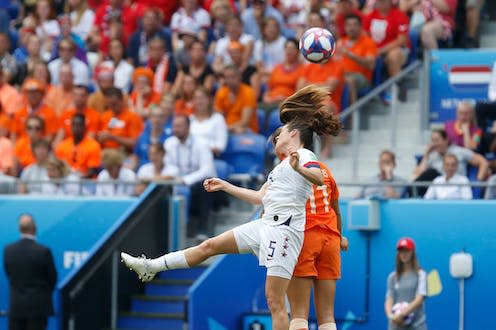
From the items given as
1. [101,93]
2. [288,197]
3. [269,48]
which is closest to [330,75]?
[269,48]

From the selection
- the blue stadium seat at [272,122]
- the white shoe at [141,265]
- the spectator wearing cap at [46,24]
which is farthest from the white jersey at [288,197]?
the spectator wearing cap at [46,24]

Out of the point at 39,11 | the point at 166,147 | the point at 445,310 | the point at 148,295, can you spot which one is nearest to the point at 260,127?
the point at 166,147

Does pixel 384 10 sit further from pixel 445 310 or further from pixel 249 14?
pixel 445 310

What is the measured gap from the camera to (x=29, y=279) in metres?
15.8

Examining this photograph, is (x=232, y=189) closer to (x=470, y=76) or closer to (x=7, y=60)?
(x=470, y=76)

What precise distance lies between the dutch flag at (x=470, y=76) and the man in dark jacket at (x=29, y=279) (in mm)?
5761

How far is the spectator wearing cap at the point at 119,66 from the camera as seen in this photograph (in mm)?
20000

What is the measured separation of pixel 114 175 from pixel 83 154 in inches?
35.8

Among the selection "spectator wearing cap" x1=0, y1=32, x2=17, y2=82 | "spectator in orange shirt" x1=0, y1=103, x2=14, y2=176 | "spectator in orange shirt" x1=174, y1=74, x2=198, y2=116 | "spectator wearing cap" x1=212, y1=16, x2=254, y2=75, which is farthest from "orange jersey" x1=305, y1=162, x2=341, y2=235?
"spectator wearing cap" x1=0, y1=32, x2=17, y2=82

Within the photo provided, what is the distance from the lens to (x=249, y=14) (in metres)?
20.1

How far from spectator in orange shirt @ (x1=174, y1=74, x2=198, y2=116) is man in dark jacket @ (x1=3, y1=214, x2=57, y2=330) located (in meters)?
3.08

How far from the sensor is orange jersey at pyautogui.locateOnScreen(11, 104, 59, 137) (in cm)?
1894

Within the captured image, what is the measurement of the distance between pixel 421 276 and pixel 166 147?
4.22 metres

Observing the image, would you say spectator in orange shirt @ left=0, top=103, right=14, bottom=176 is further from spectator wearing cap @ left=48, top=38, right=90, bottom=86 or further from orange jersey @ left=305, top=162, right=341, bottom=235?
orange jersey @ left=305, top=162, right=341, bottom=235
